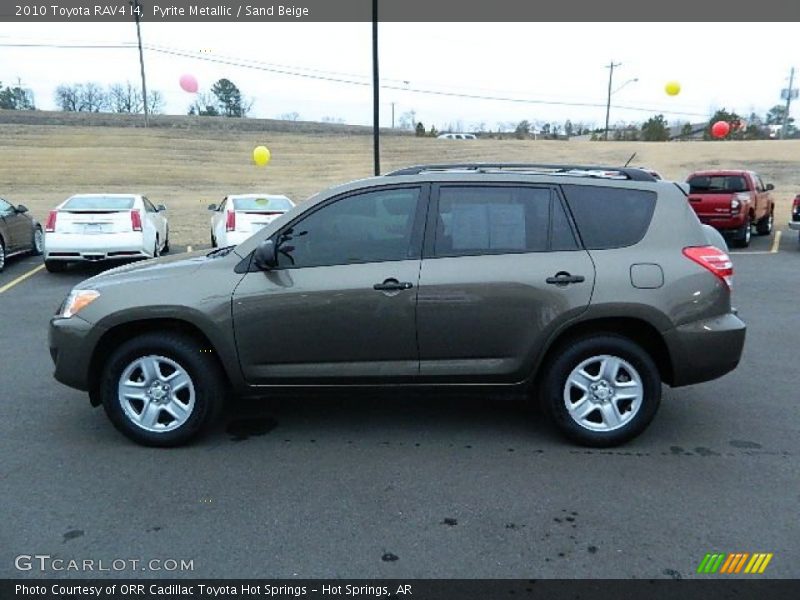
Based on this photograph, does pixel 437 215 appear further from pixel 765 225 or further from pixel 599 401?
pixel 765 225

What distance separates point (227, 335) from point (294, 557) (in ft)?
5.05

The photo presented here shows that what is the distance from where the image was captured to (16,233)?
11.5 metres

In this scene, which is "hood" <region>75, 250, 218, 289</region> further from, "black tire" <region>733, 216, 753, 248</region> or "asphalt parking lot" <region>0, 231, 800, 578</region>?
"black tire" <region>733, 216, 753, 248</region>

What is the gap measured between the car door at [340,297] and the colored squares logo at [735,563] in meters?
1.87

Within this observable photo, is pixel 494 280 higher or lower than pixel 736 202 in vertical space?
higher

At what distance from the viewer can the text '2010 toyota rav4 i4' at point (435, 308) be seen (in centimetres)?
400

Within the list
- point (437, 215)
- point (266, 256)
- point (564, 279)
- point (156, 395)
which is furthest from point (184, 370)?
point (564, 279)

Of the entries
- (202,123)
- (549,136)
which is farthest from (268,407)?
(549,136)

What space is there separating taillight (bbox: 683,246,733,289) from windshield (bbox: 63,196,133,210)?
9333 mm

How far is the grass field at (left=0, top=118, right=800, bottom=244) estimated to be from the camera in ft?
107

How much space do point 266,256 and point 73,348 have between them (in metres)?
1.36

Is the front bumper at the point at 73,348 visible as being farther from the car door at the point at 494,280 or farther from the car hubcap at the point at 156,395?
the car door at the point at 494,280

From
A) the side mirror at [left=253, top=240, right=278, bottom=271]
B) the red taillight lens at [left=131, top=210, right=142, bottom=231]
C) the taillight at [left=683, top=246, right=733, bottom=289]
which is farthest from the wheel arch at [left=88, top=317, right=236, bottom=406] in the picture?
the red taillight lens at [left=131, top=210, right=142, bottom=231]
